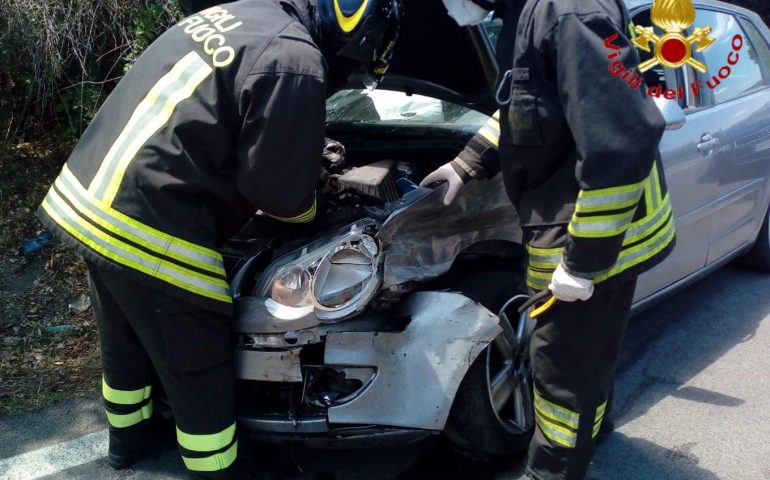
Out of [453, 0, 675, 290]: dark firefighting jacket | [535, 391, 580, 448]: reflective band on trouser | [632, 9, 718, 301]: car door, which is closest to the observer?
[453, 0, 675, 290]: dark firefighting jacket

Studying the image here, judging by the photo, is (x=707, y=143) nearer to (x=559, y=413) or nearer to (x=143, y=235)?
(x=559, y=413)

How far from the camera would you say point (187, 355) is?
2.44m

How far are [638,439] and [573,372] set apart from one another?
3.12ft

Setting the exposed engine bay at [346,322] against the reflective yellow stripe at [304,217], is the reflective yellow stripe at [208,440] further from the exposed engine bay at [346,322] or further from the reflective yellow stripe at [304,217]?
the reflective yellow stripe at [304,217]

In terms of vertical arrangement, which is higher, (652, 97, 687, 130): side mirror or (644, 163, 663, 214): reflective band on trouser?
(652, 97, 687, 130): side mirror

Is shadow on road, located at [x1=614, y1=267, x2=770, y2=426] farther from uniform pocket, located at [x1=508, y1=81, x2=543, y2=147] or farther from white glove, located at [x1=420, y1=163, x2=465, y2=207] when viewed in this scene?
uniform pocket, located at [x1=508, y1=81, x2=543, y2=147]

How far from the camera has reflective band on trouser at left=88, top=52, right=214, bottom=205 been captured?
2.36m

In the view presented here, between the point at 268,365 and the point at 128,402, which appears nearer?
the point at 268,365

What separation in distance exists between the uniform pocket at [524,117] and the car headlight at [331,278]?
2.03 ft

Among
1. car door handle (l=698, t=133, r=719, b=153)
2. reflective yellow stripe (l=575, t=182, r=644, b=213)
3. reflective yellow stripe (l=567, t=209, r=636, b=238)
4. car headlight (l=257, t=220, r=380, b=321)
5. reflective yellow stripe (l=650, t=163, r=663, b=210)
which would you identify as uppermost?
reflective yellow stripe (l=575, t=182, r=644, b=213)

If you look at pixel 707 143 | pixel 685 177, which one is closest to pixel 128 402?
pixel 685 177

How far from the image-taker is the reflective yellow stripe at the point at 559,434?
2.52 meters

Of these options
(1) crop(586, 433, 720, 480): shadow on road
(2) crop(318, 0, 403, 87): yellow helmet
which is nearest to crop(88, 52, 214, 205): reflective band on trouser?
(2) crop(318, 0, 403, 87): yellow helmet

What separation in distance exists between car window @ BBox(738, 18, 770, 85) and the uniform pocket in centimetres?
295
